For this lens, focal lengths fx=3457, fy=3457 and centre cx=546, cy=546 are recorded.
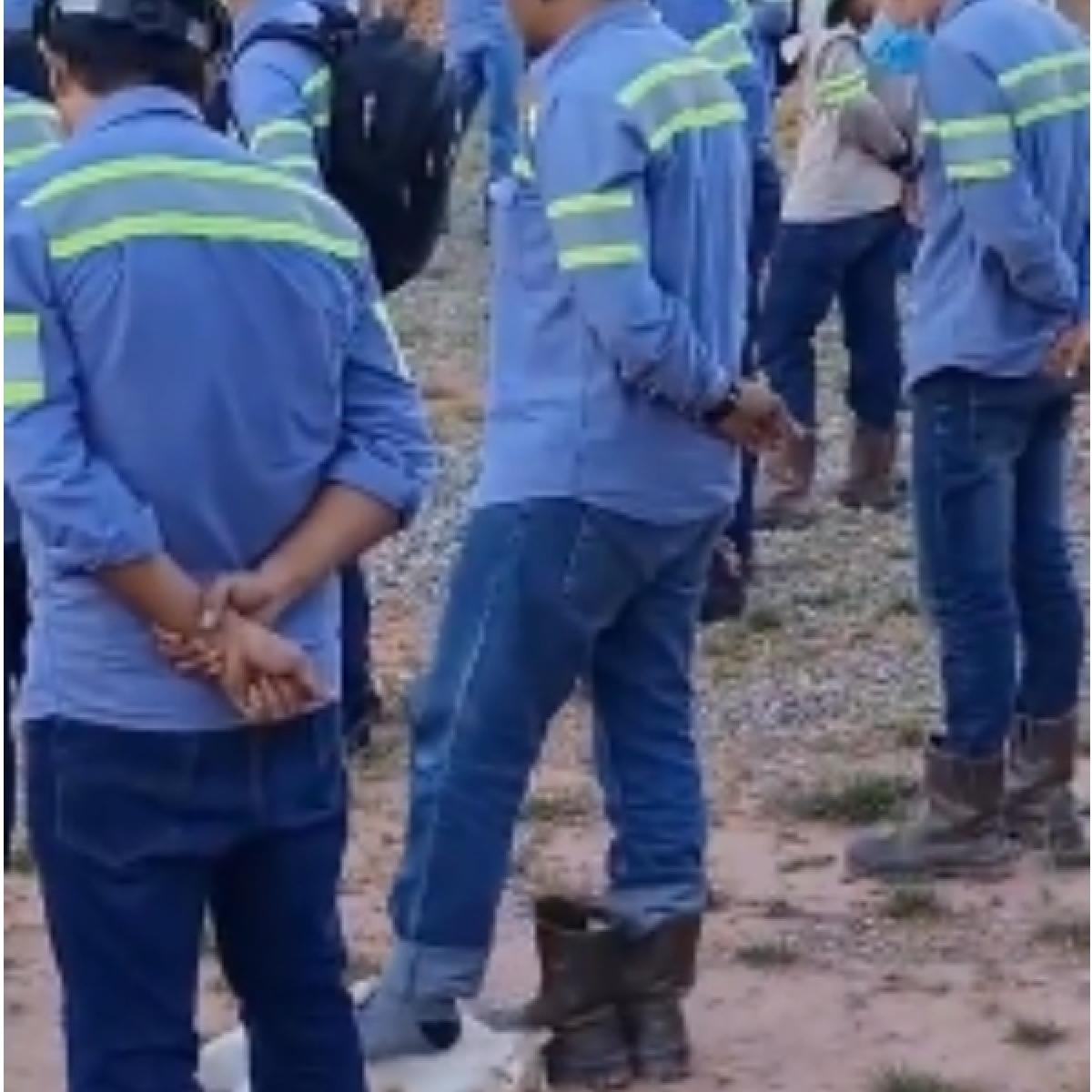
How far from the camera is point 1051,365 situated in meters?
6.27

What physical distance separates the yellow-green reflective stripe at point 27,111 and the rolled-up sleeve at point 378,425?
123cm

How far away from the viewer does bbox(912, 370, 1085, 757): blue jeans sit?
6.33 m

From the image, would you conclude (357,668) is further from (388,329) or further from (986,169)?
(388,329)

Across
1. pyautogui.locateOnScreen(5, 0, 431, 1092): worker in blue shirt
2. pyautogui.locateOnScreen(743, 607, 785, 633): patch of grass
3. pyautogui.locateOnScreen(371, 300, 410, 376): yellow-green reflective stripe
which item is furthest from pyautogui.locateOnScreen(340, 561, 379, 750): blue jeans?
pyautogui.locateOnScreen(5, 0, 431, 1092): worker in blue shirt

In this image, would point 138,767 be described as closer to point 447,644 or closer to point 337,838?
point 337,838

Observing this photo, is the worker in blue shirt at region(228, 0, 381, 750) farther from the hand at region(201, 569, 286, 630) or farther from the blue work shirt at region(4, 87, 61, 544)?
the hand at region(201, 569, 286, 630)

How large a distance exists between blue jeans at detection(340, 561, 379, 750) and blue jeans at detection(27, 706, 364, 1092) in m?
2.73

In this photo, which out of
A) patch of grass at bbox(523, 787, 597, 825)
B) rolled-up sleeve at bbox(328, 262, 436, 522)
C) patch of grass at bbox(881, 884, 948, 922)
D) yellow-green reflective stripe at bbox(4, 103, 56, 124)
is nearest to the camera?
rolled-up sleeve at bbox(328, 262, 436, 522)

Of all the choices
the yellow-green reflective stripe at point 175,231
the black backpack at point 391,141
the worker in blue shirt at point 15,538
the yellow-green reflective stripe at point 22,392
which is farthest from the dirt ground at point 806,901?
the yellow-green reflective stripe at point 175,231

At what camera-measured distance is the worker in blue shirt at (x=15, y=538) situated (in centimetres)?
532

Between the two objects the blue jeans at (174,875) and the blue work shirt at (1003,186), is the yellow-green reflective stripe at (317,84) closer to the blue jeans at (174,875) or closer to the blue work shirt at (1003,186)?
the blue work shirt at (1003,186)

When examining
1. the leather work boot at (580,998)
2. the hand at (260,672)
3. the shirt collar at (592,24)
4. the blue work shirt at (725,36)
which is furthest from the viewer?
the blue work shirt at (725,36)

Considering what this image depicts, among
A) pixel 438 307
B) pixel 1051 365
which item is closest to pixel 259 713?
pixel 1051 365

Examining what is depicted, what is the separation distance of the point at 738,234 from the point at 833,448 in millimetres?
5892
